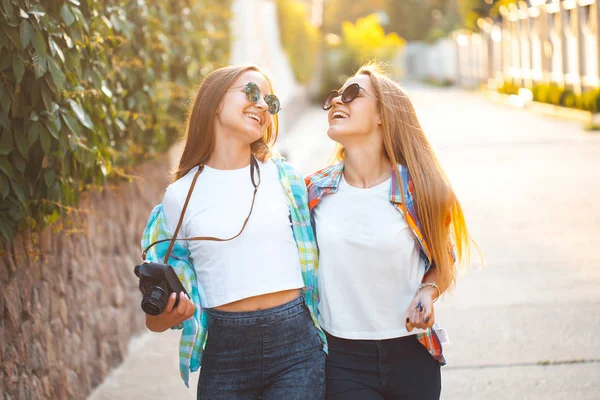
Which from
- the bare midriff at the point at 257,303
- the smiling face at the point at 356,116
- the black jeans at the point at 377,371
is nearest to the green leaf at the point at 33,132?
the bare midriff at the point at 257,303

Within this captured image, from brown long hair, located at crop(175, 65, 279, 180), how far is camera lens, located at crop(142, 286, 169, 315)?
1.92 ft

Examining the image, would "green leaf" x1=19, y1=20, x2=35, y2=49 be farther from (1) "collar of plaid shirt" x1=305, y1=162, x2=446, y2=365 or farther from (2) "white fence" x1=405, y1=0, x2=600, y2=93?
(2) "white fence" x1=405, y1=0, x2=600, y2=93

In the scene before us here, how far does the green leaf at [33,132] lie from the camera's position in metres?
3.12

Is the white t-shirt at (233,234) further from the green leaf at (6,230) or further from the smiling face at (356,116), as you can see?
the green leaf at (6,230)

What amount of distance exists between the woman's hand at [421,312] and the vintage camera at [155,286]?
78 cm

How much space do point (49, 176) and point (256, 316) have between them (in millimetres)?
1320

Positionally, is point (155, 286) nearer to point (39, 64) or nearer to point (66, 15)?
A: point (39, 64)

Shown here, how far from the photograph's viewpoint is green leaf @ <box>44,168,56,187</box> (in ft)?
11.1

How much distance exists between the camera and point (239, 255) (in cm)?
267

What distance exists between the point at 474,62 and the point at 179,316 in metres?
37.9

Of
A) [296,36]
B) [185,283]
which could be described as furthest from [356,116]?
[296,36]

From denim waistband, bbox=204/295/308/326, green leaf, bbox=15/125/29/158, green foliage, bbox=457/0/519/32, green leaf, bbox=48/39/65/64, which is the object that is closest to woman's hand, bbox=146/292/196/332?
denim waistband, bbox=204/295/308/326

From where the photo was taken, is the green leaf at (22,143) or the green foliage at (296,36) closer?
the green leaf at (22,143)

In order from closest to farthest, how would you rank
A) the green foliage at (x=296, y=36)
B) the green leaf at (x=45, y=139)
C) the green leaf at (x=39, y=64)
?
1. the green leaf at (x=39, y=64)
2. the green leaf at (x=45, y=139)
3. the green foliage at (x=296, y=36)
